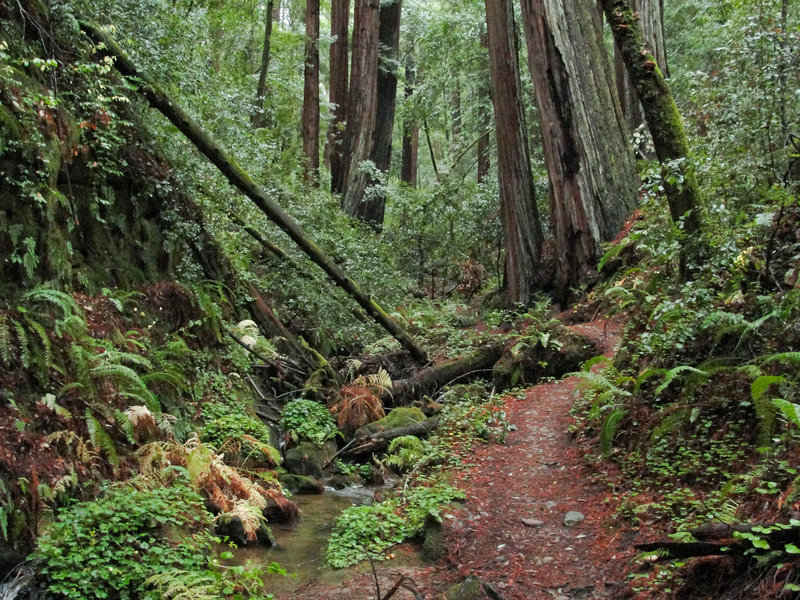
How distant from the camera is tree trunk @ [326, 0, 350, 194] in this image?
62.6ft

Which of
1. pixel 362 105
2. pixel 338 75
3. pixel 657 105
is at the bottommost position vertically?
pixel 657 105

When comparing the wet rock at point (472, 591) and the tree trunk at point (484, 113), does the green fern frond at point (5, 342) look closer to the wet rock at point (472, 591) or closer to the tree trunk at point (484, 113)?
the wet rock at point (472, 591)

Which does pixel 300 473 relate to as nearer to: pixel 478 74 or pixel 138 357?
pixel 138 357

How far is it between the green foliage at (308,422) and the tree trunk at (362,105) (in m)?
8.65

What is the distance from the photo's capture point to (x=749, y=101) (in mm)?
6191

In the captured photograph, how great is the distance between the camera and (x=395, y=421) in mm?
8695

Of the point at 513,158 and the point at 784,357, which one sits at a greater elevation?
the point at 513,158

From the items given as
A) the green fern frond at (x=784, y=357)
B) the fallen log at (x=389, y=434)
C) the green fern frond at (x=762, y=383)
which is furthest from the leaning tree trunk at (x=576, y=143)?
the green fern frond at (x=762, y=383)

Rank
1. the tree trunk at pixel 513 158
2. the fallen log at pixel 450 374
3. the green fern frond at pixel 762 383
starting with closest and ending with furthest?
the green fern frond at pixel 762 383, the fallen log at pixel 450 374, the tree trunk at pixel 513 158

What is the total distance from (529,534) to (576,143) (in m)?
8.13

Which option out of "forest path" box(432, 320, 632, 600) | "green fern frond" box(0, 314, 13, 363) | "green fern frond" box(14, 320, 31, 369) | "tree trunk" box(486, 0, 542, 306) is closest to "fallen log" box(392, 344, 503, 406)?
"forest path" box(432, 320, 632, 600)

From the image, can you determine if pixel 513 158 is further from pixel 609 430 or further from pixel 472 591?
pixel 472 591

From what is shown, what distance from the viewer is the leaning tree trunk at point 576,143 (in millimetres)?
11266

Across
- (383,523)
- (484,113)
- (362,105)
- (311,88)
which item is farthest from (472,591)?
(311,88)
